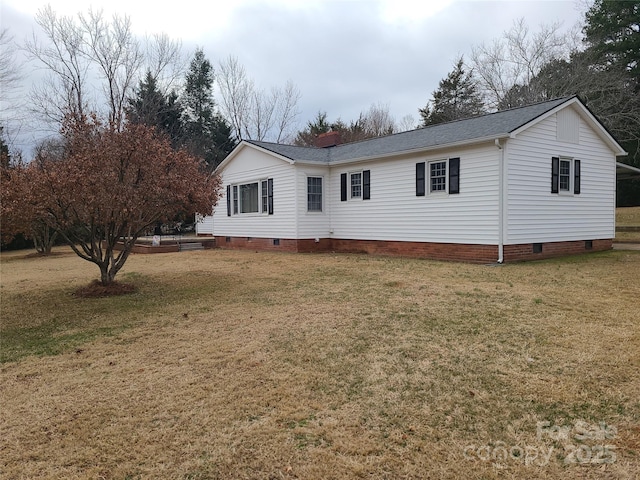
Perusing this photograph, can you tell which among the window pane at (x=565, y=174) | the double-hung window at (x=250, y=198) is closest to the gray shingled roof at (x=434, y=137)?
the double-hung window at (x=250, y=198)

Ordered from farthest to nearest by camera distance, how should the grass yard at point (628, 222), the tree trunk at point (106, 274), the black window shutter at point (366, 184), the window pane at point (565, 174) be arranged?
the grass yard at point (628, 222) → the black window shutter at point (366, 184) → the window pane at point (565, 174) → the tree trunk at point (106, 274)

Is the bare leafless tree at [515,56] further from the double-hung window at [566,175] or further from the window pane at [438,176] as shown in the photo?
the window pane at [438,176]

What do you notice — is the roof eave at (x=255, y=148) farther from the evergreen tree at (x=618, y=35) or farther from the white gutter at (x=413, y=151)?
the evergreen tree at (x=618, y=35)

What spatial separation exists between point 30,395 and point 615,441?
443 cm

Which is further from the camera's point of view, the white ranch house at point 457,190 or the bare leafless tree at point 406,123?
the bare leafless tree at point 406,123

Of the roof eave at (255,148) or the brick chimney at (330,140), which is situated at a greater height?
the brick chimney at (330,140)

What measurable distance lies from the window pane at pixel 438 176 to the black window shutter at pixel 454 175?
0.22 m

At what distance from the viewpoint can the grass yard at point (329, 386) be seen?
266 centimetres

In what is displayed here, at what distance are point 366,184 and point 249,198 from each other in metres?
5.66

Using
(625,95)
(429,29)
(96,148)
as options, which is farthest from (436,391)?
(625,95)

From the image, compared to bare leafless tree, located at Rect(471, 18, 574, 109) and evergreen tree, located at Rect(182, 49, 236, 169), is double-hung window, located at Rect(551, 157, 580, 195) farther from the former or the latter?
evergreen tree, located at Rect(182, 49, 236, 169)

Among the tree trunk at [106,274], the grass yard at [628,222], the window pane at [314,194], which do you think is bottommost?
the tree trunk at [106,274]

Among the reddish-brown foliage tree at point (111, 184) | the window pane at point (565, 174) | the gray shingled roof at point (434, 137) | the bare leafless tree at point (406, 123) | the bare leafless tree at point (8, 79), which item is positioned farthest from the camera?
the bare leafless tree at point (406, 123)

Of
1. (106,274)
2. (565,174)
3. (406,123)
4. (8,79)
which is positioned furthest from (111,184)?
(406,123)
